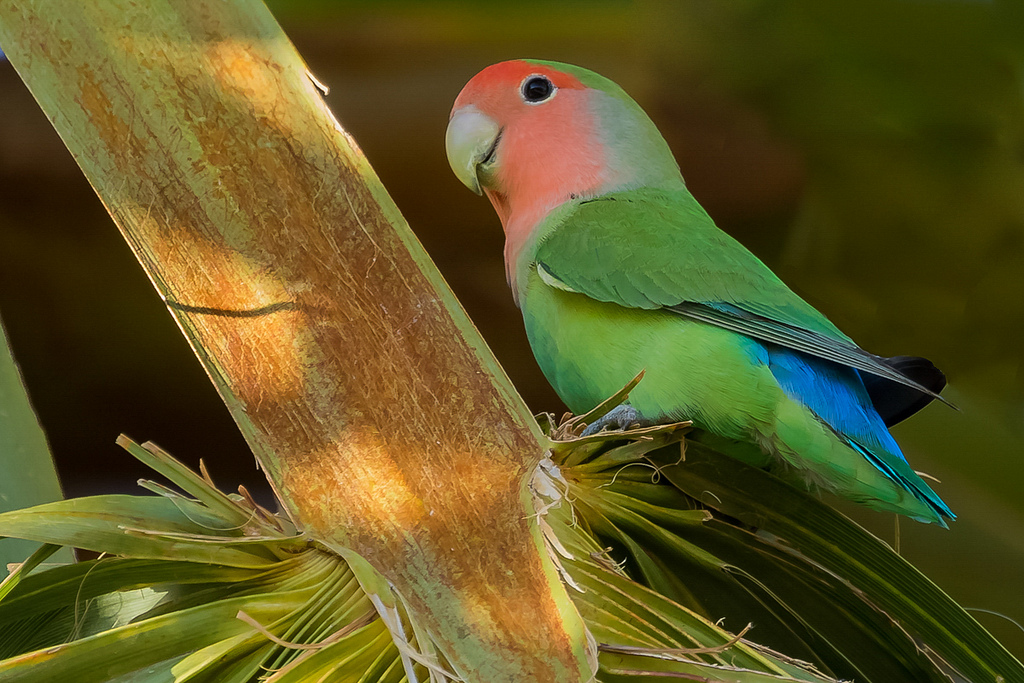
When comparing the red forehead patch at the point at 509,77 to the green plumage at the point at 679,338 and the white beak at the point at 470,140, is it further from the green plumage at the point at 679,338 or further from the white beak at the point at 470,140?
the green plumage at the point at 679,338

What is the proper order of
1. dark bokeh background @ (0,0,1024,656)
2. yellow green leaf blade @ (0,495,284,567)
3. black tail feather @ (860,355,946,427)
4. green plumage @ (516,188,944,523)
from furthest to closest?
dark bokeh background @ (0,0,1024,656), black tail feather @ (860,355,946,427), green plumage @ (516,188,944,523), yellow green leaf blade @ (0,495,284,567)

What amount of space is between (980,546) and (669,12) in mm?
727

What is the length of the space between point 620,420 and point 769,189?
0.42m

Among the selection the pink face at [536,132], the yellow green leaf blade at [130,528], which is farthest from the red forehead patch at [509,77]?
the yellow green leaf blade at [130,528]

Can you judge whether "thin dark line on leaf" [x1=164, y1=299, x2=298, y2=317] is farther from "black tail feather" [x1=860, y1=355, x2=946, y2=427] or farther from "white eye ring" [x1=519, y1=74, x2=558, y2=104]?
"black tail feather" [x1=860, y1=355, x2=946, y2=427]

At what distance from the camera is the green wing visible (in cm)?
61

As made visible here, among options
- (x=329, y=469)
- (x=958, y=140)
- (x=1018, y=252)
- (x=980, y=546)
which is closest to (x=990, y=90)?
(x=958, y=140)

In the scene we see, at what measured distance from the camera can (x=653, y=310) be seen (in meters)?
0.63

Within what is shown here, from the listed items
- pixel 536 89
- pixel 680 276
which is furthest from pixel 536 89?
pixel 680 276

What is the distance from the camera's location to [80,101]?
0.41m

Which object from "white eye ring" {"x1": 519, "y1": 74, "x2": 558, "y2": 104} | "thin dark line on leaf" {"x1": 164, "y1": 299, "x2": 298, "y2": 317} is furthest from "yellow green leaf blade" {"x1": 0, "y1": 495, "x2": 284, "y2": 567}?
"white eye ring" {"x1": 519, "y1": 74, "x2": 558, "y2": 104}

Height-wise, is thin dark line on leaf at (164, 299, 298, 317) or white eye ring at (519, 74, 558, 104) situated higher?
white eye ring at (519, 74, 558, 104)

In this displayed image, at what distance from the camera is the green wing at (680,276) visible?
61 cm

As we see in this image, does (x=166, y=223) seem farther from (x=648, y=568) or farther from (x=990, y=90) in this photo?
(x=990, y=90)
